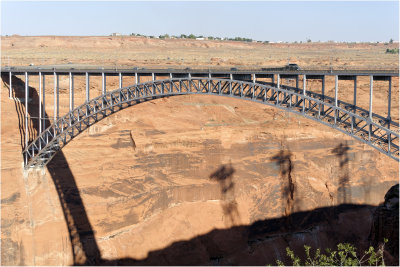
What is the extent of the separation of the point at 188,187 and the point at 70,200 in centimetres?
952

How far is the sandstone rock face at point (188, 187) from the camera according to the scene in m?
32.8

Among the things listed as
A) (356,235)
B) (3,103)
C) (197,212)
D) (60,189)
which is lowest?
(356,235)

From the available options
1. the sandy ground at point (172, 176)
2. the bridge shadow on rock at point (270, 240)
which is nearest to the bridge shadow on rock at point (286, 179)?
the sandy ground at point (172, 176)

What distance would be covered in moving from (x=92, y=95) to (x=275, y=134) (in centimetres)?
1586

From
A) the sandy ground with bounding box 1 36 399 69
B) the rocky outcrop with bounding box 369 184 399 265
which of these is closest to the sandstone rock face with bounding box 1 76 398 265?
the sandy ground with bounding box 1 36 399 69

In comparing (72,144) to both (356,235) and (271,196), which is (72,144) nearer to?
(271,196)

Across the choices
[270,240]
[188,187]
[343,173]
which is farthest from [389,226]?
[188,187]

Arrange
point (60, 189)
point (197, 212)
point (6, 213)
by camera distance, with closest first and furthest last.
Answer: point (6, 213), point (60, 189), point (197, 212)

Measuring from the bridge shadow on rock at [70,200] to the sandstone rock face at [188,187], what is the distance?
0.28 ft

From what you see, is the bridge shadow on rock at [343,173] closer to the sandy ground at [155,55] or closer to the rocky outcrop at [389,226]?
the sandy ground at [155,55]

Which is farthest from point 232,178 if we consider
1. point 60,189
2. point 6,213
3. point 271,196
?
point 6,213

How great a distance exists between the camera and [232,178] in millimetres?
40094

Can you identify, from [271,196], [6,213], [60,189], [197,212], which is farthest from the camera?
[271,196]

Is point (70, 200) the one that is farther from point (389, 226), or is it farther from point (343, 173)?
point (343, 173)
